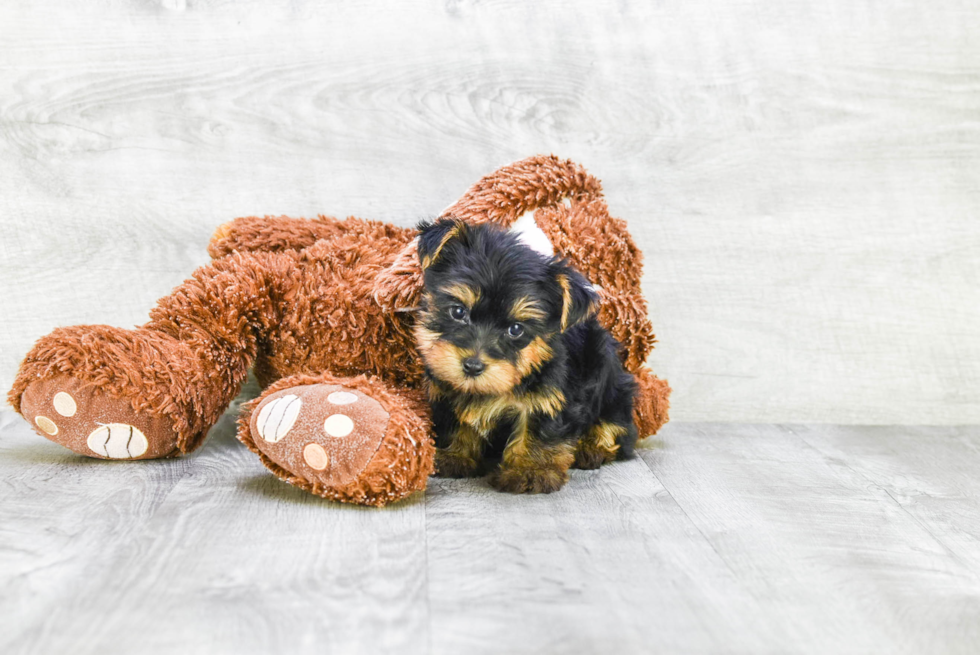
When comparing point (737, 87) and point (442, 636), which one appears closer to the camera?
point (442, 636)

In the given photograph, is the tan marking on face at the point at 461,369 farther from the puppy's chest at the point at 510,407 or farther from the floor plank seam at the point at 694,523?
the floor plank seam at the point at 694,523

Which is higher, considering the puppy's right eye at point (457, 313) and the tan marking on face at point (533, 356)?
the puppy's right eye at point (457, 313)

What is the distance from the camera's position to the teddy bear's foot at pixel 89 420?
7.56 feet

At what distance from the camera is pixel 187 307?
8.38 ft

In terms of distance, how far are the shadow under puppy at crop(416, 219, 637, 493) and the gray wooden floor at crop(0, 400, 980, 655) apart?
0.13m

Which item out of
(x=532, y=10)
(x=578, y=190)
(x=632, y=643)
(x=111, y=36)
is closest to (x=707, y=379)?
(x=578, y=190)

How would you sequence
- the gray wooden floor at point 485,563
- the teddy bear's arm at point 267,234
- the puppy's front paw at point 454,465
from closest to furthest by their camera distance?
the gray wooden floor at point 485,563 → the puppy's front paw at point 454,465 → the teddy bear's arm at point 267,234

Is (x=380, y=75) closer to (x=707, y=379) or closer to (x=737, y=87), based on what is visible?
(x=737, y=87)

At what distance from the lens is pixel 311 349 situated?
267cm

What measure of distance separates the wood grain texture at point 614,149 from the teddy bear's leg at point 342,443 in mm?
1166

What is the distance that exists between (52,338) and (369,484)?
3.41 feet

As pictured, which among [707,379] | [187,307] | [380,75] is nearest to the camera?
[187,307]

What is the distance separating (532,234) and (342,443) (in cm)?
99

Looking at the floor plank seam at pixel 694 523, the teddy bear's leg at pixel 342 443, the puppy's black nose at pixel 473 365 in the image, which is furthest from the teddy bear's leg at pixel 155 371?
the floor plank seam at pixel 694 523
